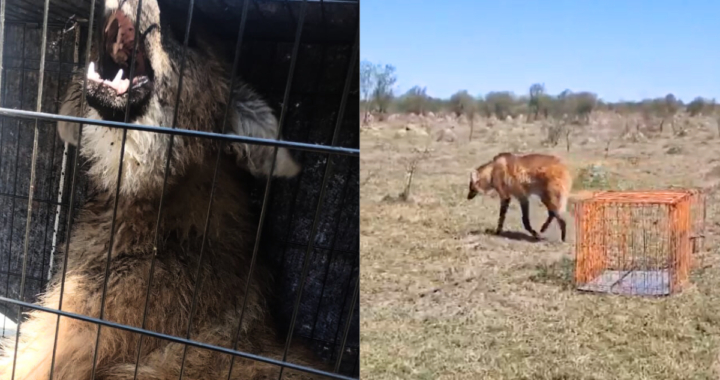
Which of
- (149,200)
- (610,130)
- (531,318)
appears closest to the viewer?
(610,130)

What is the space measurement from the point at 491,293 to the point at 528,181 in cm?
29

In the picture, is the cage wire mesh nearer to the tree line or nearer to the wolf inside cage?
the tree line

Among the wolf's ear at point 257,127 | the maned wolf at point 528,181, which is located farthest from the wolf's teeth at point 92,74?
the maned wolf at point 528,181

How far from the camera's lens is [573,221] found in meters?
1.50

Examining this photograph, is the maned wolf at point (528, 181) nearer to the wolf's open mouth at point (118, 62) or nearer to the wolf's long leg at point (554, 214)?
the wolf's long leg at point (554, 214)

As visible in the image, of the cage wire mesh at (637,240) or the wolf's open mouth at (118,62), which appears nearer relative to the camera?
the cage wire mesh at (637,240)

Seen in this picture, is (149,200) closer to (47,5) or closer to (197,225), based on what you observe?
(197,225)

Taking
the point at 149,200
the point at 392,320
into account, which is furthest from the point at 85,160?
the point at 392,320

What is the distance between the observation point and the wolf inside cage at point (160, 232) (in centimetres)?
157

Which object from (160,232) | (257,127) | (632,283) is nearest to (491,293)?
(632,283)

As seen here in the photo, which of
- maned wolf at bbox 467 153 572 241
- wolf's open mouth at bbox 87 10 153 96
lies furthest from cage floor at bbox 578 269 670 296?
wolf's open mouth at bbox 87 10 153 96

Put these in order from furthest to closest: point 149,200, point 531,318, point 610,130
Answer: point 149,200 < point 531,318 < point 610,130

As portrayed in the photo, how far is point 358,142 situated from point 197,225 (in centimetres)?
49

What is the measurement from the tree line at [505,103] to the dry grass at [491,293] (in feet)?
0.12
